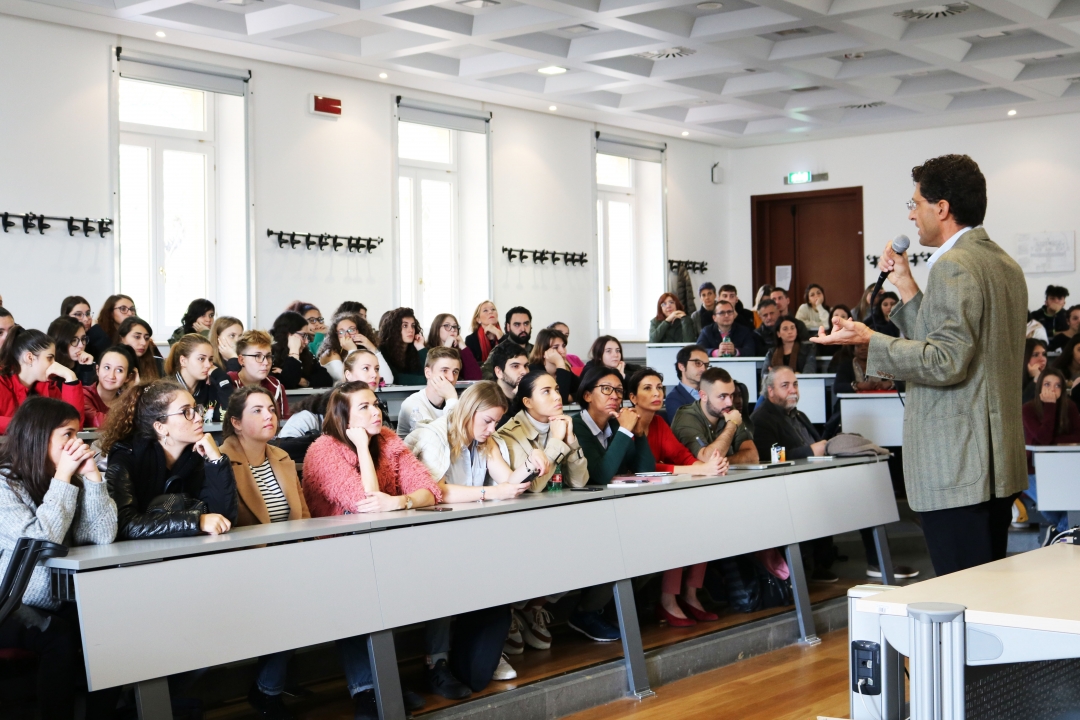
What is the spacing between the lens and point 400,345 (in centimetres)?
770

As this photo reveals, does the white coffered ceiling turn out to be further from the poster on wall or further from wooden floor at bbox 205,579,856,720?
wooden floor at bbox 205,579,856,720

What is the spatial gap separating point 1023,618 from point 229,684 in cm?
245

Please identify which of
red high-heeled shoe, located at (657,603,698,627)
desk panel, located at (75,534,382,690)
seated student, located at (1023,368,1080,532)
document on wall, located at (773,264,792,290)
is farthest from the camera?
document on wall, located at (773,264,792,290)

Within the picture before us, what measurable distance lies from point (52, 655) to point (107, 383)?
288 centimetres

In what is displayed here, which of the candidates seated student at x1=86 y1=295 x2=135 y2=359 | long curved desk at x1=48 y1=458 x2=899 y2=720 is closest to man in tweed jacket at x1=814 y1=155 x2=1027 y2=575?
long curved desk at x1=48 y1=458 x2=899 y2=720

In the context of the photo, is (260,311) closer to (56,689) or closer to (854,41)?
(854,41)

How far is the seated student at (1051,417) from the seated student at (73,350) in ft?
17.1

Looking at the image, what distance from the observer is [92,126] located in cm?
815

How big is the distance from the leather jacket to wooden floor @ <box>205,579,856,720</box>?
0.63 m

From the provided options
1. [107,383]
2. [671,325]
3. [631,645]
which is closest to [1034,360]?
[671,325]

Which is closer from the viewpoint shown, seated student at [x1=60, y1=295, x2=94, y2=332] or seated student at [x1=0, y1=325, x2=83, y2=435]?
seated student at [x1=0, y1=325, x2=83, y2=435]

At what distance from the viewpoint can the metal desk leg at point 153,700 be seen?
260 cm

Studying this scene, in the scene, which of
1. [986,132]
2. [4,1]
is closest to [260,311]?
[4,1]

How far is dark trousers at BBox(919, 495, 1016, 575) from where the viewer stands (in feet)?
9.19
